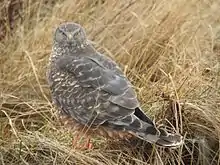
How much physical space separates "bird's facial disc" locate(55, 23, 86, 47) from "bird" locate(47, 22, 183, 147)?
64 millimetres

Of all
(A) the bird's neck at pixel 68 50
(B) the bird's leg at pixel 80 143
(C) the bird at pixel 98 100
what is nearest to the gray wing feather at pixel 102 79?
(C) the bird at pixel 98 100

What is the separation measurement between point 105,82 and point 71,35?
0.46 meters

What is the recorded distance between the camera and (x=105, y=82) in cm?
327

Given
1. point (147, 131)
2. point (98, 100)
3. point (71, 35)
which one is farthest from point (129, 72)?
point (147, 131)

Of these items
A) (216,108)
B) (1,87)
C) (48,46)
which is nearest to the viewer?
(216,108)

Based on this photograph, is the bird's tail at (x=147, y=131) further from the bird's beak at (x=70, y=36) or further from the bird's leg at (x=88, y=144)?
the bird's beak at (x=70, y=36)

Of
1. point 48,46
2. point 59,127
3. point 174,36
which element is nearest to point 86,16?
point 48,46

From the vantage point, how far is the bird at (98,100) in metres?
3.14

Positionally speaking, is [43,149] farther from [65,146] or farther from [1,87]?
[1,87]

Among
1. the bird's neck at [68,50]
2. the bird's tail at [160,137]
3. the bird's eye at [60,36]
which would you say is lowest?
the bird's tail at [160,137]

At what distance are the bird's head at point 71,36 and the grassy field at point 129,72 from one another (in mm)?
428

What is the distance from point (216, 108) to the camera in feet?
11.7

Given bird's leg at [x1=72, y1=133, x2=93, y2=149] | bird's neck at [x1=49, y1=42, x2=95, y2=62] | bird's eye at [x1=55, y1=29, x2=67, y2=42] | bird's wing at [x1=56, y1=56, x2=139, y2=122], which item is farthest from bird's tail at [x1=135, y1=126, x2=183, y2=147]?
bird's eye at [x1=55, y1=29, x2=67, y2=42]

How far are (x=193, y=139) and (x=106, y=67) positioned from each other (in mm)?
554
